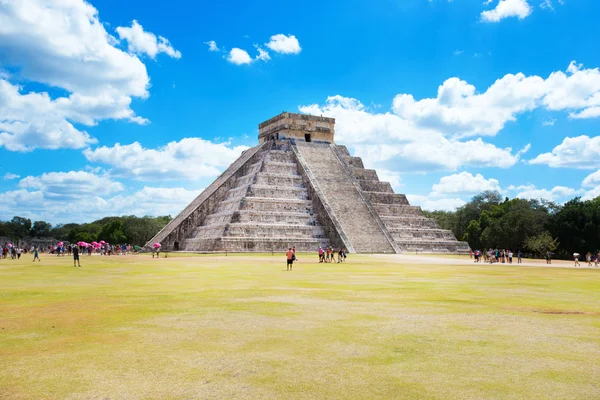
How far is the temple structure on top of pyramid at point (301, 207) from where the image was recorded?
36062 mm

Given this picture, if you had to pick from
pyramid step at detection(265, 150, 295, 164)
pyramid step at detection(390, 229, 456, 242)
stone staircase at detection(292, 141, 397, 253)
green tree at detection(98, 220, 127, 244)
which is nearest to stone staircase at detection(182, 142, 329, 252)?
pyramid step at detection(265, 150, 295, 164)

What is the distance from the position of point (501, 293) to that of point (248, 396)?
940 cm

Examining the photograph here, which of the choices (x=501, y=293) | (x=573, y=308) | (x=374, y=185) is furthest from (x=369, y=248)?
(x=573, y=308)

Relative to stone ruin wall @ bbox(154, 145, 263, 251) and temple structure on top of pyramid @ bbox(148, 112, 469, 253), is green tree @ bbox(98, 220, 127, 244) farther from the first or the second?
temple structure on top of pyramid @ bbox(148, 112, 469, 253)

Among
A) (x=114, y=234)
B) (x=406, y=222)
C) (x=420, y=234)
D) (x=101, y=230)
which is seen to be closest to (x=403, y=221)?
(x=406, y=222)

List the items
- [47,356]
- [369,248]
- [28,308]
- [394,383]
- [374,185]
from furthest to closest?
[374,185]
[369,248]
[28,308]
[47,356]
[394,383]

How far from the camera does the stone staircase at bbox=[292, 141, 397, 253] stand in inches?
1447

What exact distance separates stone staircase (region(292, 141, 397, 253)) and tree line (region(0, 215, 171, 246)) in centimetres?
3464

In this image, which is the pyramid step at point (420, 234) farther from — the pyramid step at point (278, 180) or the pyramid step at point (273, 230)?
the pyramid step at point (278, 180)

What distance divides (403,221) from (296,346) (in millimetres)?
35800

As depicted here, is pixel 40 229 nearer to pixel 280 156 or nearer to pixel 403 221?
pixel 280 156

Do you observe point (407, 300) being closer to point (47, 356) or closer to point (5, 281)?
point (47, 356)

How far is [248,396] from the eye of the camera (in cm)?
477

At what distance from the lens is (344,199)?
40.8m
